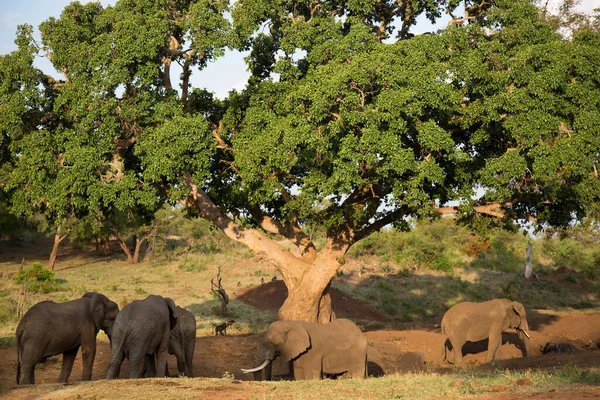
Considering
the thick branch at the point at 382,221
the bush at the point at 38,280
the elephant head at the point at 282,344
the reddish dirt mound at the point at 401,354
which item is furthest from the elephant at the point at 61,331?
the bush at the point at 38,280

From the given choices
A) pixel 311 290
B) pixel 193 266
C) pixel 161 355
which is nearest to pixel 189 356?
pixel 161 355

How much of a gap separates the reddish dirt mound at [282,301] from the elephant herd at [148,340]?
654 inches

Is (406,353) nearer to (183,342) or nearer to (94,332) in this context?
(183,342)

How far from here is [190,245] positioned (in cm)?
5481

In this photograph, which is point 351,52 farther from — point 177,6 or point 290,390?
point 290,390

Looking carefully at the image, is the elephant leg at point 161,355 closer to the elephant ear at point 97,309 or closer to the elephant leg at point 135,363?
the elephant leg at point 135,363

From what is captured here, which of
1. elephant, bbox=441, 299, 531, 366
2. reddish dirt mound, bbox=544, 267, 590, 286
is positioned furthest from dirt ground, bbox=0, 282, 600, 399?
reddish dirt mound, bbox=544, 267, 590, 286

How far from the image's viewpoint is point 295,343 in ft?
45.6

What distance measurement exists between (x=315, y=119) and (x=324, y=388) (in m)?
8.02

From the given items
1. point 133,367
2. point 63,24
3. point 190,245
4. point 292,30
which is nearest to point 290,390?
point 133,367

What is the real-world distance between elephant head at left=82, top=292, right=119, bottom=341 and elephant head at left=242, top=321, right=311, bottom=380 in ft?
11.0

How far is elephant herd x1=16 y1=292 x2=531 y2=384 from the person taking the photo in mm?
13047

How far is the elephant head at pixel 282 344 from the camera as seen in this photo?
13859 millimetres

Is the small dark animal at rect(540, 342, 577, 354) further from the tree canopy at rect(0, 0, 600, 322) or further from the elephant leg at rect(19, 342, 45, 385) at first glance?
the elephant leg at rect(19, 342, 45, 385)
